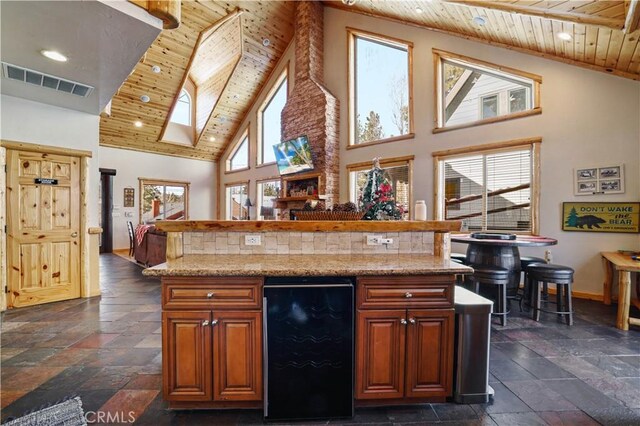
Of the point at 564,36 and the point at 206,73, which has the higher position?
the point at 206,73

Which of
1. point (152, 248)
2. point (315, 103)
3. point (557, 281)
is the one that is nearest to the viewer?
point (557, 281)

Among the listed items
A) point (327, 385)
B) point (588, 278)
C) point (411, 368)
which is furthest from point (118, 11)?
point (588, 278)

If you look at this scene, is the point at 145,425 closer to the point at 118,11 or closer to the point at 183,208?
the point at 118,11

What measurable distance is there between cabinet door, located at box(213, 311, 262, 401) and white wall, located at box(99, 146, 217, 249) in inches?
341

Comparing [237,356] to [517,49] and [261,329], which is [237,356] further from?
[517,49]

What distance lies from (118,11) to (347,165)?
17.9ft

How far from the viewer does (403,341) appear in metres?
1.86

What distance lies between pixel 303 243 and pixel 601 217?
4.47 metres

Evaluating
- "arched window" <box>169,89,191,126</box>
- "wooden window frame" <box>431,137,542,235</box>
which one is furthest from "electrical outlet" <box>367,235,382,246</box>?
"arched window" <box>169,89,191,126</box>

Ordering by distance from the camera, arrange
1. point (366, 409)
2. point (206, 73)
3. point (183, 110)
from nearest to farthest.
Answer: point (366, 409) → point (206, 73) → point (183, 110)

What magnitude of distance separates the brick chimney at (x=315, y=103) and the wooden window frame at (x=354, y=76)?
0.36 meters

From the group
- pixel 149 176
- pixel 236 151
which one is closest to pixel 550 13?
pixel 236 151

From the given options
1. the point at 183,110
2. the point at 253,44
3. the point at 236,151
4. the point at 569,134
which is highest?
the point at 253,44

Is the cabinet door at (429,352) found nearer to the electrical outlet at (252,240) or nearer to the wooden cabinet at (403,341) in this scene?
the wooden cabinet at (403,341)
